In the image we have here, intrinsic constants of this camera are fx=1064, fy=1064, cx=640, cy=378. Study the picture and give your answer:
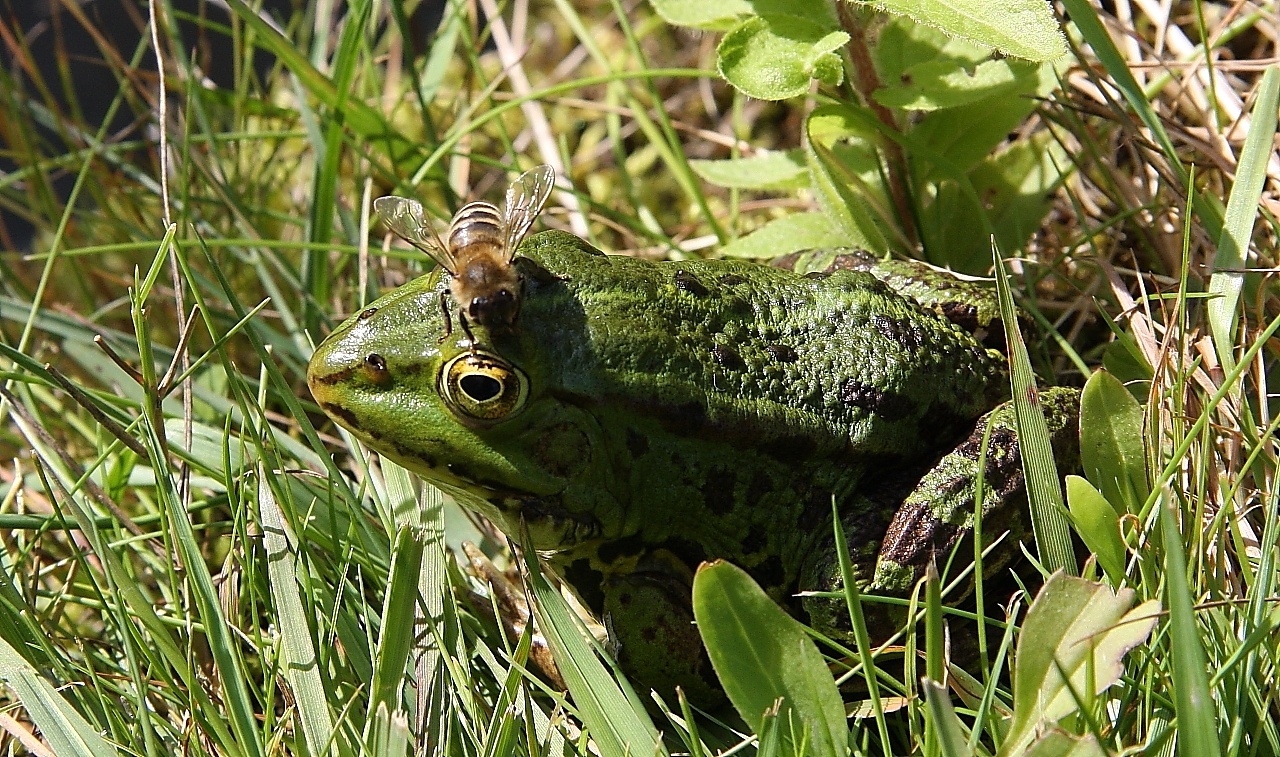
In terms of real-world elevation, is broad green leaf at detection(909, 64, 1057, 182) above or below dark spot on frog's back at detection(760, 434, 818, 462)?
above

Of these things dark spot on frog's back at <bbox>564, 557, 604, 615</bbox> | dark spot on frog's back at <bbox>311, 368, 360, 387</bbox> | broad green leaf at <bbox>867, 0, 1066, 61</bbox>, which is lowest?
dark spot on frog's back at <bbox>564, 557, 604, 615</bbox>

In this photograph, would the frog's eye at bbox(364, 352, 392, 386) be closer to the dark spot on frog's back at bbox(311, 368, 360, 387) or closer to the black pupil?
the dark spot on frog's back at bbox(311, 368, 360, 387)

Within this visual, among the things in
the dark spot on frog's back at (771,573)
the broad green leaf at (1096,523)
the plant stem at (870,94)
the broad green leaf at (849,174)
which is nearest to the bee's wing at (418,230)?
the dark spot on frog's back at (771,573)

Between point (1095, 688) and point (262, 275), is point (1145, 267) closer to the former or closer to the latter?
point (1095, 688)

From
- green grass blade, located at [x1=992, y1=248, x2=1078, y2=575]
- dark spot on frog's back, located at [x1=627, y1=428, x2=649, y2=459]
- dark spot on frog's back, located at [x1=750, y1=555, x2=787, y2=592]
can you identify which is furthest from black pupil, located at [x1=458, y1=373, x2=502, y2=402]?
green grass blade, located at [x1=992, y1=248, x2=1078, y2=575]

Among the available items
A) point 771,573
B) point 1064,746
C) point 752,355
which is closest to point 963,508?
point 771,573

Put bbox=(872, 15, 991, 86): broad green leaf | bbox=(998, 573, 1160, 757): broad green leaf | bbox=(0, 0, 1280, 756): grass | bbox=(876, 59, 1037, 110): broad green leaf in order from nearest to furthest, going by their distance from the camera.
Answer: bbox=(998, 573, 1160, 757): broad green leaf < bbox=(0, 0, 1280, 756): grass < bbox=(876, 59, 1037, 110): broad green leaf < bbox=(872, 15, 991, 86): broad green leaf

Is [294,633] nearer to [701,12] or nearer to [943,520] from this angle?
[943,520]

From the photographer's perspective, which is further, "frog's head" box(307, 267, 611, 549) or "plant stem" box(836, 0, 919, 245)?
"plant stem" box(836, 0, 919, 245)
